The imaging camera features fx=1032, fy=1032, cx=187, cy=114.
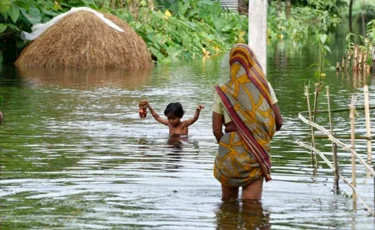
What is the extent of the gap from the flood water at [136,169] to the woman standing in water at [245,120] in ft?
1.22

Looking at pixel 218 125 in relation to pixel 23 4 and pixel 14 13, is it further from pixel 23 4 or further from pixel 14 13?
pixel 23 4

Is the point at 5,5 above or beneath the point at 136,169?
above

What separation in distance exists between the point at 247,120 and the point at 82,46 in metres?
16.8

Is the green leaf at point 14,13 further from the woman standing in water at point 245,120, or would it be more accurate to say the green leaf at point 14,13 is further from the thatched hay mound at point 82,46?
the woman standing in water at point 245,120

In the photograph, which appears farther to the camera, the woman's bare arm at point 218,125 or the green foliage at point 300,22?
the green foliage at point 300,22

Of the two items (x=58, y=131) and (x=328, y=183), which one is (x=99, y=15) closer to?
(x=58, y=131)

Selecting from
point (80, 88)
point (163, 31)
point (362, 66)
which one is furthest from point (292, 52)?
point (80, 88)

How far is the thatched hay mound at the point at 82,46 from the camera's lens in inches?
941

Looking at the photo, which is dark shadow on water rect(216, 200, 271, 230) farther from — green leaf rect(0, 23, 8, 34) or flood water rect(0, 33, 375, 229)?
green leaf rect(0, 23, 8, 34)

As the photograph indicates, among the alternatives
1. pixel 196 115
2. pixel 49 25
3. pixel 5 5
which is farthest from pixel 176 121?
pixel 49 25

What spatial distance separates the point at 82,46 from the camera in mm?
24062

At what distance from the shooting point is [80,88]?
18766 millimetres

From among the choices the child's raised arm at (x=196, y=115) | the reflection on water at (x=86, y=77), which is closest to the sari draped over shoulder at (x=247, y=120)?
the child's raised arm at (x=196, y=115)

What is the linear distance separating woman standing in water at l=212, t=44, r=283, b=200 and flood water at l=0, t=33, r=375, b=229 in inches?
14.6
